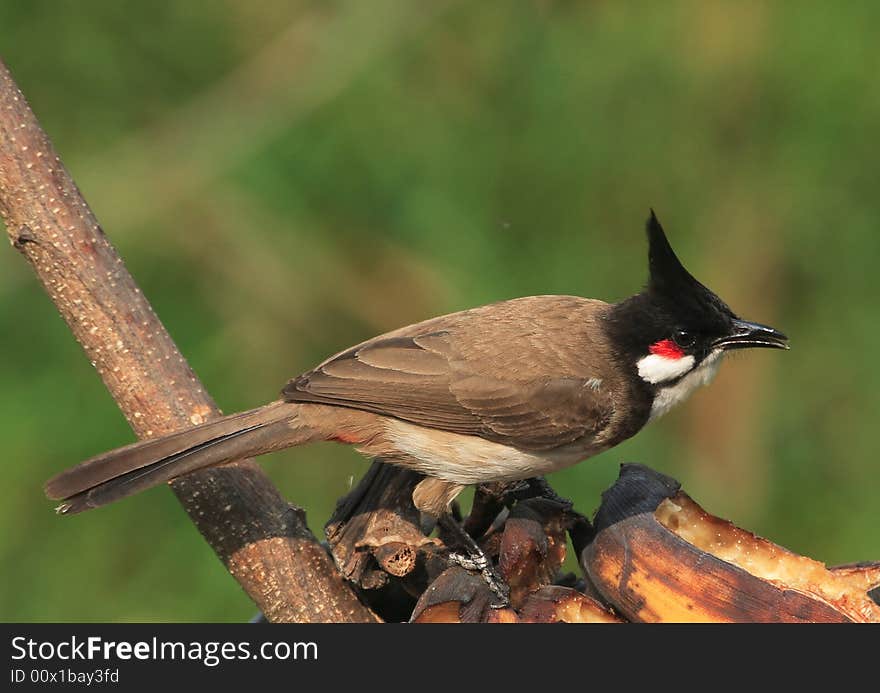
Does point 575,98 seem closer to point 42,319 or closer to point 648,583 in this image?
point 42,319

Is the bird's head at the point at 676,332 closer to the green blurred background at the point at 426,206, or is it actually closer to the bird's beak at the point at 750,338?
the bird's beak at the point at 750,338

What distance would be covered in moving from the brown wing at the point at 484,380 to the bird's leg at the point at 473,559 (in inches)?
10.2

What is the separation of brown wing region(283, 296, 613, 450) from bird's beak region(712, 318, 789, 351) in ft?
1.07

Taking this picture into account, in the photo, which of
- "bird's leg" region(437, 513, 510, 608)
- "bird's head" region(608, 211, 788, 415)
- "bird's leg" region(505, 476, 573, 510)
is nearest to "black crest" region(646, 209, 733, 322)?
"bird's head" region(608, 211, 788, 415)

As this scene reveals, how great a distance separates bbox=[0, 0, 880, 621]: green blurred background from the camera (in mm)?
4316

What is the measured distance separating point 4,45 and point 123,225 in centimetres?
81

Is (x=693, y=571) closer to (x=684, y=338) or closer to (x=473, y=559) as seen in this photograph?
(x=473, y=559)

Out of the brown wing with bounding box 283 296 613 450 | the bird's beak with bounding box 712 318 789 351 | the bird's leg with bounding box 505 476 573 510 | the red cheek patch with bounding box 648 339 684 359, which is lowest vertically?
the bird's leg with bounding box 505 476 573 510

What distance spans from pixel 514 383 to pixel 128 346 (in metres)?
1.01

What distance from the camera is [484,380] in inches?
124

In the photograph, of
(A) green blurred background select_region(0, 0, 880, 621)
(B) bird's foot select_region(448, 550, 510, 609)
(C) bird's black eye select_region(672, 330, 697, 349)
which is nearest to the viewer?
(B) bird's foot select_region(448, 550, 510, 609)

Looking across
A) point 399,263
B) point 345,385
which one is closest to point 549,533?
point 345,385

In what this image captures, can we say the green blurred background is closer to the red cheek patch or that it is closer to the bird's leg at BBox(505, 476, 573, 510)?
the bird's leg at BBox(505, 476, 573, 510)

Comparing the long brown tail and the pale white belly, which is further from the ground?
the long brown tail
